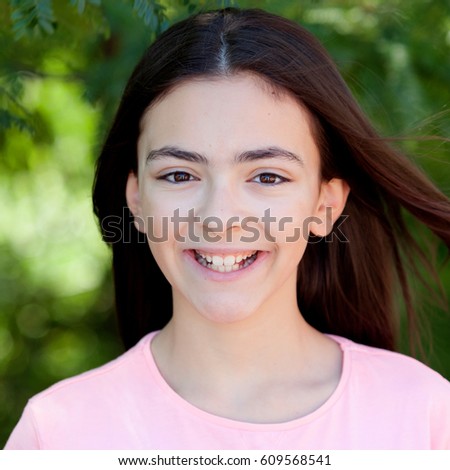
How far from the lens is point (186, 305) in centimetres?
226

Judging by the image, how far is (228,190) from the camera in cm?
207

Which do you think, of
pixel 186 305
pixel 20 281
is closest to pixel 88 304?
pixel 20 281

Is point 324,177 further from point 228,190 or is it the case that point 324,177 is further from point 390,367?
point 390,367

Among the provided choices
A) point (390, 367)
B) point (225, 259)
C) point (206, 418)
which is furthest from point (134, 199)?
point (390, 367)

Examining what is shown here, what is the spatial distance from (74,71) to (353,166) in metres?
1.01

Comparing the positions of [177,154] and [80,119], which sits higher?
[80,119]

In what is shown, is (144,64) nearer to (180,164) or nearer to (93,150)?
(180,164)

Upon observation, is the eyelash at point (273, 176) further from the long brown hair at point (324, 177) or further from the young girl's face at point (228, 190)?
the long brown hair at point (324, 177)

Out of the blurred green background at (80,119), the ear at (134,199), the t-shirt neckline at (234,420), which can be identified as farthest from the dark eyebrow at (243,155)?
the t-shirt neckline at (234,420)

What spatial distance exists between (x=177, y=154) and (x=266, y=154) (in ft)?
0.70

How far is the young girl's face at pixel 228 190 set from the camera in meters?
2.07

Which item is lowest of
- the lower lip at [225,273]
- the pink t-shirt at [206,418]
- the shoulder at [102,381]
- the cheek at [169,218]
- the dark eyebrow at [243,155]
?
the pink t-shirt at [206,418]

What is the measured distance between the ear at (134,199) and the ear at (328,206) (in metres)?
0.46

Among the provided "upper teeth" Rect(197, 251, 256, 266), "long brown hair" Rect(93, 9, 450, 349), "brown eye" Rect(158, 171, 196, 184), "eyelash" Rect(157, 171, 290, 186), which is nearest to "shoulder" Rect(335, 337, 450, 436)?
"long brown hair" Rect(93, 9, 450, 349)
